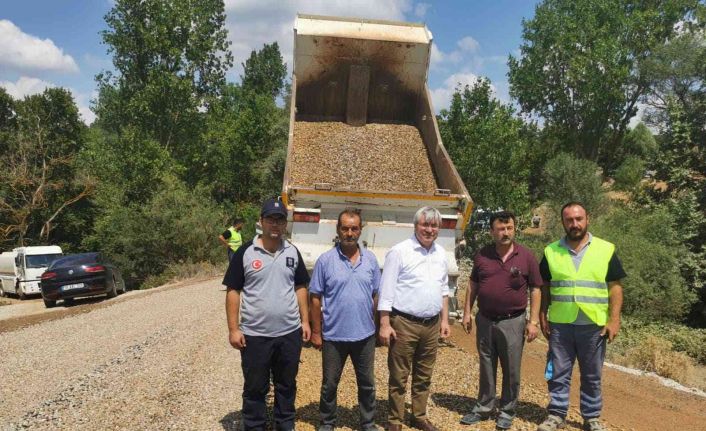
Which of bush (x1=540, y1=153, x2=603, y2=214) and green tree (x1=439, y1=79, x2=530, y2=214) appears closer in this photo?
green tree (x1=439, y1=79, x2=530, y2=214)

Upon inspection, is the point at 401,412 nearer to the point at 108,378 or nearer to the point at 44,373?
the point at 108,378

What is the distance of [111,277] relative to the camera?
14.1 m

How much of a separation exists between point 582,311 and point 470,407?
1.27m

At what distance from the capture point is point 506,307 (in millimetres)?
4090

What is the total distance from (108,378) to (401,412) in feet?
9.78

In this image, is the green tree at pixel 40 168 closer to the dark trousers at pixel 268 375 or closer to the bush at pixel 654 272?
the bush at pixel 654 272

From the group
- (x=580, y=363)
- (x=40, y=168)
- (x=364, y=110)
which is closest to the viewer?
(x=580, y=363)

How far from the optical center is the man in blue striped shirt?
3691 mm

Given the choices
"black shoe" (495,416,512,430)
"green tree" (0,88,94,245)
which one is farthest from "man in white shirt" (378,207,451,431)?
"green tree" (0,88,94,245)

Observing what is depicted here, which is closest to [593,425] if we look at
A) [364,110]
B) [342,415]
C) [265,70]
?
[342,415]

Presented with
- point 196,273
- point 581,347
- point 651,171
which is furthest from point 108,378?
point 651,171

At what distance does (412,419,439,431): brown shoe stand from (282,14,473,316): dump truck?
318 centimetres

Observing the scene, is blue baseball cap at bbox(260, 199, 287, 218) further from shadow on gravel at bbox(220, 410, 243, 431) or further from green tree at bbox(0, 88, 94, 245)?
green tree at bbox(0, 88, 94, 245)

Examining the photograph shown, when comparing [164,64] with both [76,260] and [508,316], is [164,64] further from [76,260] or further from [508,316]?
[508,316]
